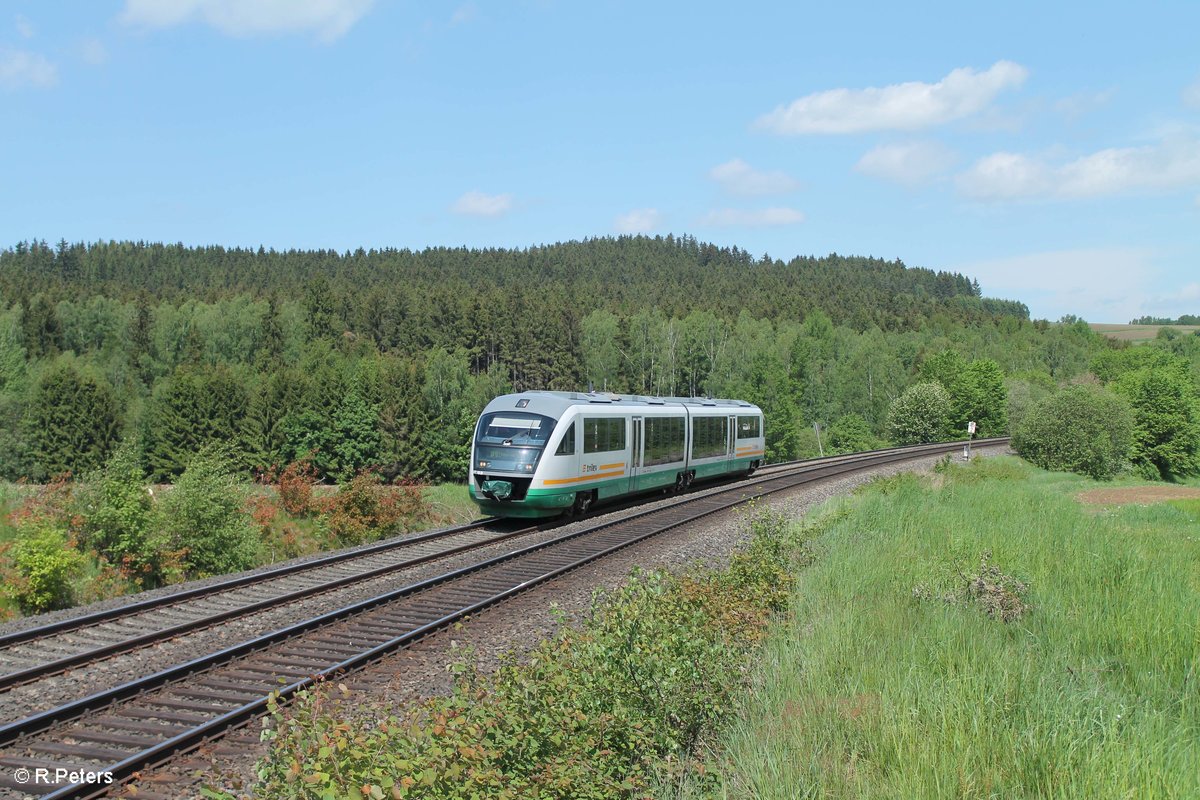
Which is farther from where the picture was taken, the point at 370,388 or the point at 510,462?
the point at 370,388

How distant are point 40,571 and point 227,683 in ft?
29.9

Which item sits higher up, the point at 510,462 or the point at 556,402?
the point at 556,402

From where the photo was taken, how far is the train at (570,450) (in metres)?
18.7

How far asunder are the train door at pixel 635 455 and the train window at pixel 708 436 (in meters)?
A: 4.06

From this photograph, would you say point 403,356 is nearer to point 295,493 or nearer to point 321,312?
point 321,312

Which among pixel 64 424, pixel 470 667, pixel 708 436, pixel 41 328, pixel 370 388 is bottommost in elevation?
pixel 470 667

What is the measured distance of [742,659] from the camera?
7.13 metres

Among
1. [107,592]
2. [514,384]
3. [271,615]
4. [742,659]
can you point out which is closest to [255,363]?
[514,384]

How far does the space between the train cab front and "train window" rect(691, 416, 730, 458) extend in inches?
333

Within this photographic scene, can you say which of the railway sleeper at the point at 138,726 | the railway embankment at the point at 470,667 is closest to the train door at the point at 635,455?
the railway embankment at the point at 470,667

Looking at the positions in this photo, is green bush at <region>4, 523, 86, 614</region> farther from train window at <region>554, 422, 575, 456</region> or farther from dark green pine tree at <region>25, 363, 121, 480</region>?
dark green pine tree at <region>25, 363, 121, 480</region>

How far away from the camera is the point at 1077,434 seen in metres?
41.8

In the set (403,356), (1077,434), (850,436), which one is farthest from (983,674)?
(403,356)

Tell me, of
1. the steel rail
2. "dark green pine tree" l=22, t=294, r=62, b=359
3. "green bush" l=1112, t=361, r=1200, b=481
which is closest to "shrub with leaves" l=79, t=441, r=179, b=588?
the steel rail
